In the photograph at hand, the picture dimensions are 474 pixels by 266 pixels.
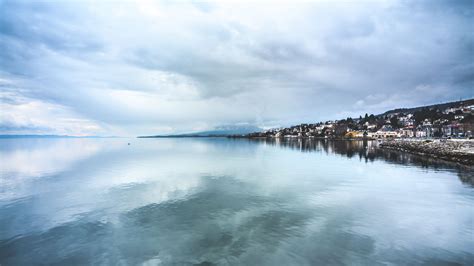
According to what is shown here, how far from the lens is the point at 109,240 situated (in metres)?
11.1

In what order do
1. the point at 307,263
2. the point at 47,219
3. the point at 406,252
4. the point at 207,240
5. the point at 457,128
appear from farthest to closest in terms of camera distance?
the point at 457,128
the point at 47,219
the point at 207,240
the point at 406,252
the point at 307,263

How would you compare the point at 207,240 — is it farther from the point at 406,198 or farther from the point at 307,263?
the point at 406,198

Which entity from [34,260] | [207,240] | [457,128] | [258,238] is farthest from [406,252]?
[457,128]

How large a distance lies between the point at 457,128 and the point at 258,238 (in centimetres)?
18305

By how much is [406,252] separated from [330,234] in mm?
2891

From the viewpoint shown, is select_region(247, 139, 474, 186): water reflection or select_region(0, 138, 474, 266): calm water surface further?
select_region(247, 139, 474, 186): water reflection

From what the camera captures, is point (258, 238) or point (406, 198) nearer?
point (258, 238)

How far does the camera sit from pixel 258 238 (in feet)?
36.1

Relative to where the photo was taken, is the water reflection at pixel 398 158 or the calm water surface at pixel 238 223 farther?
the water reflection at pixel 398 158

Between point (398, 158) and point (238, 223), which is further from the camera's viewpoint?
point (398, 158)

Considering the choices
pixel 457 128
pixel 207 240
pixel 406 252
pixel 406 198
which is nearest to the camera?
pixel 406 252

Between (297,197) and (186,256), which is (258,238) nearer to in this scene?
(186,256)

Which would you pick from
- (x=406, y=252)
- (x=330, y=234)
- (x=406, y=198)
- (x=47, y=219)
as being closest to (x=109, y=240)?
(x=47, y=219)

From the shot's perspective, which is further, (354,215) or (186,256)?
(354,215)
